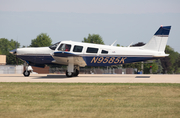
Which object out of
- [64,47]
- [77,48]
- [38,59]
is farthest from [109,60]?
[38,59]

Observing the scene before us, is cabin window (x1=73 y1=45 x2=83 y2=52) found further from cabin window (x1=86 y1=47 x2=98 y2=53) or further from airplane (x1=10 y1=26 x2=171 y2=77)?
cabin window (x1=86 y1=47 x2=98 y2=53)

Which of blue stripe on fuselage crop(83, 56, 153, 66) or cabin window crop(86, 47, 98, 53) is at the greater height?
cabin window crop(86, 47, 98, 53)

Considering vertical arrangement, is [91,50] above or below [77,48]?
below

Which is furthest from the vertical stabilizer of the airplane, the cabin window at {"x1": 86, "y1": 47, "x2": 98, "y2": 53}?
the cabin window at {"x1": 86, "y1": 47, "x2": 98, "y2": 53}

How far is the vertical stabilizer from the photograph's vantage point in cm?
1912

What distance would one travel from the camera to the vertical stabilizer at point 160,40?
62.7 ft

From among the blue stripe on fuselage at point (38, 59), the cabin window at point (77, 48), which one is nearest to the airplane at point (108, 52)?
the cabin window at point (77, 48)

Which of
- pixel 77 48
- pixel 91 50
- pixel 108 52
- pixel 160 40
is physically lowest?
pixel 108 52

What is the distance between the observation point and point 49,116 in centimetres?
609

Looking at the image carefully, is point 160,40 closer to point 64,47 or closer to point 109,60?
point 109,60

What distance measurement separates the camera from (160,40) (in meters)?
19.2

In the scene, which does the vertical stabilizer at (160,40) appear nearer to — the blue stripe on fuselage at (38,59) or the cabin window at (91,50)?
the cabin window at (91,50)

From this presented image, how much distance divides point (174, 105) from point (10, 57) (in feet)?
283

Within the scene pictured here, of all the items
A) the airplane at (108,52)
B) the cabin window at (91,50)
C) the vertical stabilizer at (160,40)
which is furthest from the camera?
the cabin window at (91,50)
